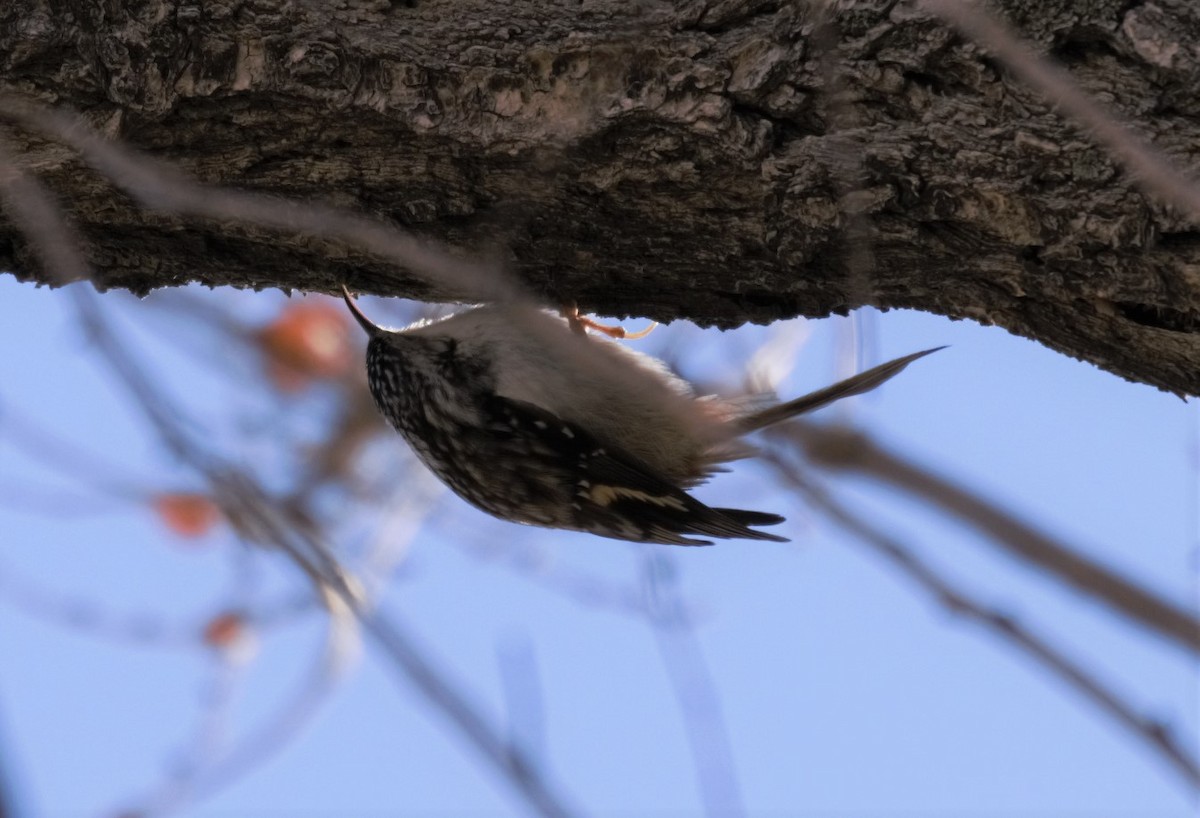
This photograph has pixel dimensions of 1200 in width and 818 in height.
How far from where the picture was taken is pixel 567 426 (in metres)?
3.01

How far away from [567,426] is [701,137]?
1039 mm

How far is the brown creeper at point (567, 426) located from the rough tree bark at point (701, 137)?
1.69 ft

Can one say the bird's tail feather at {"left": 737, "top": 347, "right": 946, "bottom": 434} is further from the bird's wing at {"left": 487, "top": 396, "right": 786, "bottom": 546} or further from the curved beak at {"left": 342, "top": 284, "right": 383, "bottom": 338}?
the curved beak at {"left": 342, "top": 284, "right": 383, "bottom": 338}

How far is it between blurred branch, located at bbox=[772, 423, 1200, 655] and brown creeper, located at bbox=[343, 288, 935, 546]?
123mm

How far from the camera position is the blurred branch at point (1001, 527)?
1942 mm

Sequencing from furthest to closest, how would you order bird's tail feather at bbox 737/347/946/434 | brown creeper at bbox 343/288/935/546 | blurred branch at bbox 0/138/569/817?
brown creeper at bbox 343/288/935/546, bird's tail feather at bbox 737/347/946/434, blurred branch at bbox 0/138/569/817

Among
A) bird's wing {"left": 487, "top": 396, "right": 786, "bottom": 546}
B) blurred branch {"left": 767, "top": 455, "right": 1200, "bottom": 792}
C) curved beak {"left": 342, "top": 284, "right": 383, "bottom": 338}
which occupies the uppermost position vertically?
curved beak {"left": 342, "top": 284, "right": 383, "bottom": 338}

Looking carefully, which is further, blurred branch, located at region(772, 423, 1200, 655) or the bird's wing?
the bird's wing

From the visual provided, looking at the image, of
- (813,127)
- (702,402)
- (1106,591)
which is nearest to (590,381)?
(702,402)

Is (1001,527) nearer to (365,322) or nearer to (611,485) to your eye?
(611,485)

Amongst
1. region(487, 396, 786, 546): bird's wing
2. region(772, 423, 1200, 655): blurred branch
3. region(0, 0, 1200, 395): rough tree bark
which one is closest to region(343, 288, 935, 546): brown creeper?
region(487, 396, 786, 546): bird's wing

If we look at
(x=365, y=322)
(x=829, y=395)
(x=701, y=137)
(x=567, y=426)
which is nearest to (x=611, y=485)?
(x=567, y=426)

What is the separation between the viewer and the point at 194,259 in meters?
2.63

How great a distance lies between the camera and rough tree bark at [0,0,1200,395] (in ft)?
6.44
